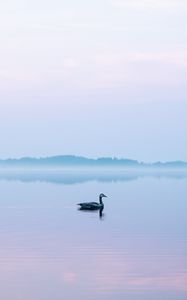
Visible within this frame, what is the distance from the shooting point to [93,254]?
31234 millimetres

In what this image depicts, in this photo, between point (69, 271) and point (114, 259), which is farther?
point (114, 259)

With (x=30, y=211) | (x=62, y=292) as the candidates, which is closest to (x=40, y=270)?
(x=62, y=292)

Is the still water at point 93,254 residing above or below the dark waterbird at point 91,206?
below

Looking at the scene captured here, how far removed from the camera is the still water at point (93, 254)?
24.4 m

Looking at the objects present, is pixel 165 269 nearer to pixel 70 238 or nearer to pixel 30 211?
pixel 70 238

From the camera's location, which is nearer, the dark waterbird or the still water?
the still water

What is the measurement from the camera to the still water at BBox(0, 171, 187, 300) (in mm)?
24359

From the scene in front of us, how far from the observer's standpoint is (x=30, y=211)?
52031mm

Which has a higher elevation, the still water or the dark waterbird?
the dark waterbird

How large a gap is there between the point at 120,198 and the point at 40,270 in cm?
4036

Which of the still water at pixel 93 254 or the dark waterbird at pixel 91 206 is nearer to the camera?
the still water at pixel 93 254

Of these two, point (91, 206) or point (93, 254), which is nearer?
point (93, 254)

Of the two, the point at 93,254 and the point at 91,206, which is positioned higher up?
the point at 91,206

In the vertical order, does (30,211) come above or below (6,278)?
above
